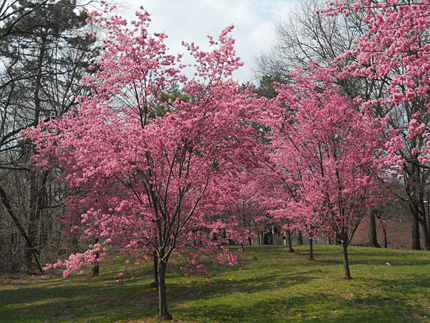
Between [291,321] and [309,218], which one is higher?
[309,218]

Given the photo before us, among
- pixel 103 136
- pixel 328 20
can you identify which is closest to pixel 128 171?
pixel 103 136

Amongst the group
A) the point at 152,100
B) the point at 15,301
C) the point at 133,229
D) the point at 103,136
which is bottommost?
the point at 15,301

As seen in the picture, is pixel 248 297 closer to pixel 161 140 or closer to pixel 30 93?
pixel 161 140

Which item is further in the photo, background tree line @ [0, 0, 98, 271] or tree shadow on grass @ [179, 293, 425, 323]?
background tree line @ [0, 0, 98, 271]

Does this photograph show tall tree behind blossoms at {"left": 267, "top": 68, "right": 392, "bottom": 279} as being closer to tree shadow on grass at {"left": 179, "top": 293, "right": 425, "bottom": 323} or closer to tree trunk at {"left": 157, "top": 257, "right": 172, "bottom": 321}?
tree shadow on grass at {"left": 179, "top": 293, "right": 425, "bottom": 323}

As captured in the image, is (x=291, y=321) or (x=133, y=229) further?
(x=133, y=229)

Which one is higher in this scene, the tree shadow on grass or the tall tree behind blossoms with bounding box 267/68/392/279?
the tall tree behind blossoms with bounding box 267/68/392/279

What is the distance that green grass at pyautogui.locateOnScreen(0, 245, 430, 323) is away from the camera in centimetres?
838

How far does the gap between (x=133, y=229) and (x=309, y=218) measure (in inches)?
249

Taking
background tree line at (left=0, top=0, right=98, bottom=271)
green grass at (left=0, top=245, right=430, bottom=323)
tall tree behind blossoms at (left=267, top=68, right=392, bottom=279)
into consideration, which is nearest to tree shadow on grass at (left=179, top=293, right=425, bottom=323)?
green grass at (left=0, top=245, right=430, bottom=323)

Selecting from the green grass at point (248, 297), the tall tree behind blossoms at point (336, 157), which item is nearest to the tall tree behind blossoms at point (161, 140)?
the green grass at point (248, 297)

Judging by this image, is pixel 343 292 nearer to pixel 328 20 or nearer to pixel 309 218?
pixel 309 218

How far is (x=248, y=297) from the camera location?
10102 mm

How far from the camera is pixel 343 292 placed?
10.0 m
